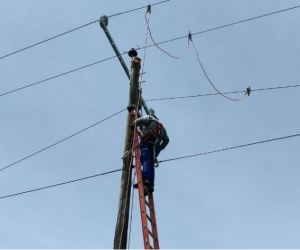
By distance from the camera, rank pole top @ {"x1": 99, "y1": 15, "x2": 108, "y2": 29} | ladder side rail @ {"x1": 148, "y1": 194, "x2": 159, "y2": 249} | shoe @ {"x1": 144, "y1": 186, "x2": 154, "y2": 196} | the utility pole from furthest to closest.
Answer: pole top @ {"x1": 99, "y1": 15, "x2": 108, "y2": 29}
shoe @ {"x1": 144, "y1": 186, "x2": 154, "y2": 196}
ladder side rail @ {"x1": 148, "y1": 194, "x2": 159, "y2": 249}
the utility pole

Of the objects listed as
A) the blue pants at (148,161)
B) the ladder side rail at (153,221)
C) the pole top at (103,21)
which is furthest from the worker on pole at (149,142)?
the pole top at (103,21)

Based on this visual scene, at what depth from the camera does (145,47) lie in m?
10.2

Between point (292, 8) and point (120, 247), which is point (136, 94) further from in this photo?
point (292, 8)

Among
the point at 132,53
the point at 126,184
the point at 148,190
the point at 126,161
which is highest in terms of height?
the point at 132,53

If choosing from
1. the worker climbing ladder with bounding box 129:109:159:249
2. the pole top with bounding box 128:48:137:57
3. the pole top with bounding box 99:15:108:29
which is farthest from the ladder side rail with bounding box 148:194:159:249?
the pole top with bounding box 99:15:108:29

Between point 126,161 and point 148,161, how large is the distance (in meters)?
0.48

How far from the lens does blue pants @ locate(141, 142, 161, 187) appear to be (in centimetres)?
853

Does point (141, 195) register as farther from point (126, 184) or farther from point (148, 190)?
point (148, 190)

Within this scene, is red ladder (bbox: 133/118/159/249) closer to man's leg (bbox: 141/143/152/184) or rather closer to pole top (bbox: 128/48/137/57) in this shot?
man's leg (bbox: 141/143/152/184)

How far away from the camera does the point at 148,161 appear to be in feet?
28.5

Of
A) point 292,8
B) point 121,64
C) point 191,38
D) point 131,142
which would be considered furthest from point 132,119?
point 292,8

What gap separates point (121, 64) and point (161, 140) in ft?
4.98

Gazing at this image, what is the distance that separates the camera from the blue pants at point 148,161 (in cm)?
853

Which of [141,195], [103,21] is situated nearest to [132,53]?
[103,21]
